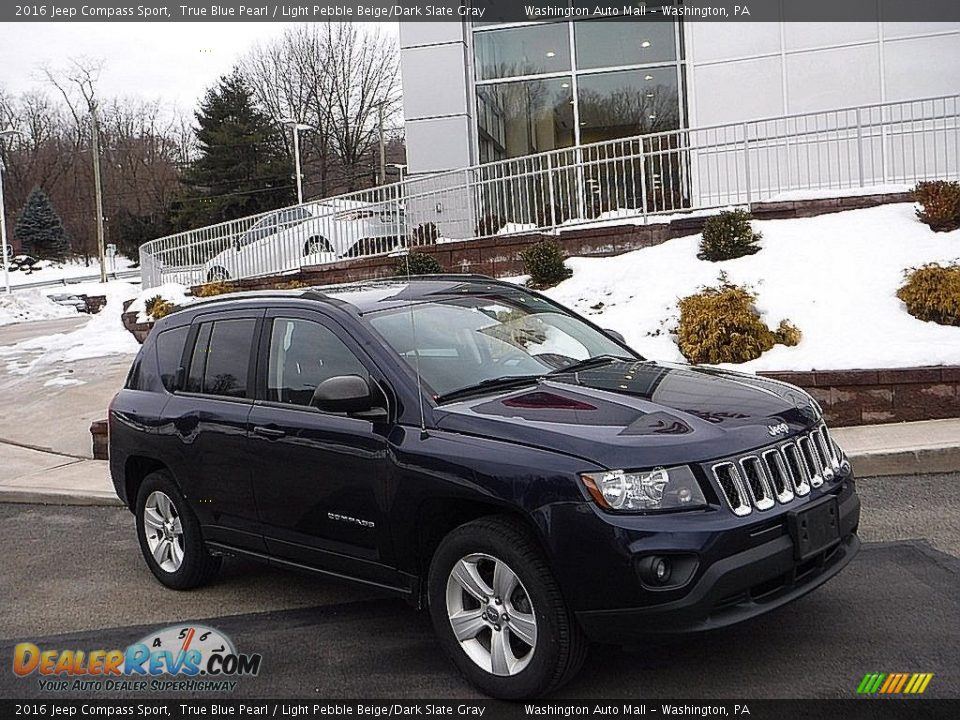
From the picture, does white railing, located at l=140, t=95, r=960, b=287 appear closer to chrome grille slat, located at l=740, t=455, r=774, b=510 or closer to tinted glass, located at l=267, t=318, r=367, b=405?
tinted glass, located at l=267, t=318, r=367, b=405

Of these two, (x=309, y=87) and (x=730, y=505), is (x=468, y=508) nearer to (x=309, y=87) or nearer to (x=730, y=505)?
(x=730, y=505)

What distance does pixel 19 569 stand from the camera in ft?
22.3

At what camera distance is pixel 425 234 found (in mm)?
16047

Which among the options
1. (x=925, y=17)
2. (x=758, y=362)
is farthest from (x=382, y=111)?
(x=758, y=362)

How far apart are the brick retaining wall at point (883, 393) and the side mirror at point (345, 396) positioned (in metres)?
5.50

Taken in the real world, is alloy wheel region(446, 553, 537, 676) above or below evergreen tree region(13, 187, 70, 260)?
below

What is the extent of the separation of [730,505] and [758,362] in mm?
6108

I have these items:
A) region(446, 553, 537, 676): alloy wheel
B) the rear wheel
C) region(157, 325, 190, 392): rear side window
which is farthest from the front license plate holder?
the rear wheel

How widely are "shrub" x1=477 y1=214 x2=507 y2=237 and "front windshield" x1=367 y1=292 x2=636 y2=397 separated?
10.1 metres

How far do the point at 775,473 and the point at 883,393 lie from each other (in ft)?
17.2

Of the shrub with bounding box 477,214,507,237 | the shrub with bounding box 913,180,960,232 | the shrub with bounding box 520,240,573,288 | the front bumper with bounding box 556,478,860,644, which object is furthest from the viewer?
the shrub with bounding box 477,214,507,237

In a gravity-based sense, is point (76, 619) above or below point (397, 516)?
below

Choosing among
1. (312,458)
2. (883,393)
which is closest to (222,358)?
(312,458)

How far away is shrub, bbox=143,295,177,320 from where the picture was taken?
18938 mm
